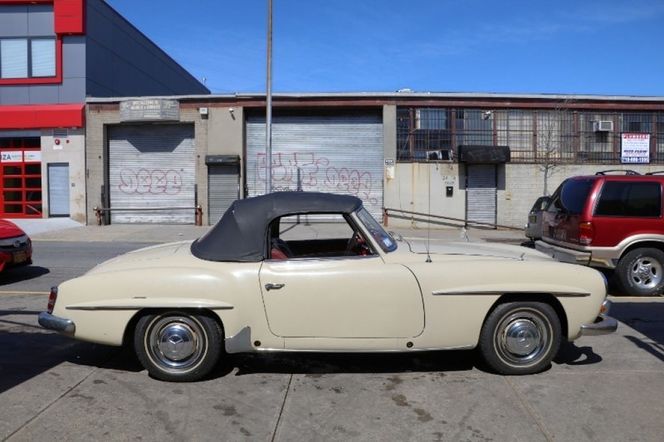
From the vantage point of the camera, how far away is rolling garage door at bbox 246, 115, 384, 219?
909 inches

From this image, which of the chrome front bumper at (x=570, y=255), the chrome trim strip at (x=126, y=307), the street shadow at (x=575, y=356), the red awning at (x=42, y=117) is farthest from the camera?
the red awning at (x=42, y=117)

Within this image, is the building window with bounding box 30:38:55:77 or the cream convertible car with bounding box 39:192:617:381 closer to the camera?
the cream convertible car with bounding box 39:192:617:381

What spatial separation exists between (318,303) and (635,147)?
72.8 feet

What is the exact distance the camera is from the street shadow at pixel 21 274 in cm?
967

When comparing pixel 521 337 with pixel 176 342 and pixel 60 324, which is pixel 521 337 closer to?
pixel 176 342

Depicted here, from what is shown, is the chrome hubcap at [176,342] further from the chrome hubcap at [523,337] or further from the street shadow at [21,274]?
the street shadow at [21,274]

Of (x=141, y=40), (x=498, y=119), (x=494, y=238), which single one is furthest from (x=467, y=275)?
(x=141, y=40)

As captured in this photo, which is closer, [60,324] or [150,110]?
[60,324]

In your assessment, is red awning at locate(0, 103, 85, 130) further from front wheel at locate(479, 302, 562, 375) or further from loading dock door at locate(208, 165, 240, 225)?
front wheel at locate(479, 302, 562, 375)

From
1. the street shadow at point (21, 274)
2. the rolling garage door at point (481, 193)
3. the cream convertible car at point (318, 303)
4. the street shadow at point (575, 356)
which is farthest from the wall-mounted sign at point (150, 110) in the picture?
the street shadow at point (575, 356)

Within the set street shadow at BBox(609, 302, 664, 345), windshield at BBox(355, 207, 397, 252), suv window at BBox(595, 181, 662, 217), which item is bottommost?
street shadow at BBox(609, 302, 664, 345)

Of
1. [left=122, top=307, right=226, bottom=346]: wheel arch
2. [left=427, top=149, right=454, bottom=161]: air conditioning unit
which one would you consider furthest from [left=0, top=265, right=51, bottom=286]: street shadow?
[left=427, top=149, right=454, bottom=161]: air conditioning unit

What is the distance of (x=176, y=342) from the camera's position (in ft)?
14.8

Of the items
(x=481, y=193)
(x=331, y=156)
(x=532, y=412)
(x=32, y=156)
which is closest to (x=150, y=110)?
(x=32, y=156)
